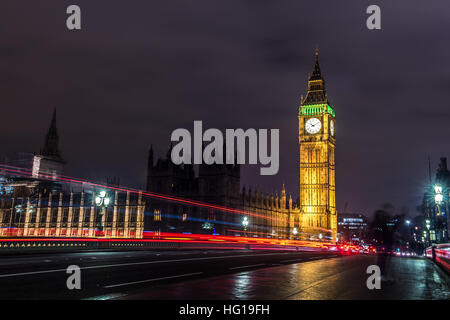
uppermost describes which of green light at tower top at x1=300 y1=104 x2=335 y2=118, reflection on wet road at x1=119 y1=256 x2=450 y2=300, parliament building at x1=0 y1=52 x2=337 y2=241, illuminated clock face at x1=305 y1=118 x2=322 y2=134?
green light at tower top at x1=300 y1=104 x2=335 y2=118

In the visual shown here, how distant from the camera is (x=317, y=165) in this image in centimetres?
12231

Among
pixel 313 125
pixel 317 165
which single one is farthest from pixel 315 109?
pixel 317 165

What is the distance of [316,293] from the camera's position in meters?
11.1

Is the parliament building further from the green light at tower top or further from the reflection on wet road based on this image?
the reflection on wet road

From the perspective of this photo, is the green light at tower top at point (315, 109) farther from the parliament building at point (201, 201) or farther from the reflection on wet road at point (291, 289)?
the reflection on wet road at point (291, 289)

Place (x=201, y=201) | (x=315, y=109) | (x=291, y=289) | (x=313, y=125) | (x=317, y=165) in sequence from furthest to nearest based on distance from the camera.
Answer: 1. (x=315, y=109)
2. (x=313, y=125)
3. (x=317, y=165)
4. (x=201, y=201)
5. (x=291, y=289)

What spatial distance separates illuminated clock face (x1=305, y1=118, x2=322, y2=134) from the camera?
124500mm

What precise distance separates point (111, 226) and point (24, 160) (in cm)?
7016

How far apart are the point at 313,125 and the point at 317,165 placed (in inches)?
478

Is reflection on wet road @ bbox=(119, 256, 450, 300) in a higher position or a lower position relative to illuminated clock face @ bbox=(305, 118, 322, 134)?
lower

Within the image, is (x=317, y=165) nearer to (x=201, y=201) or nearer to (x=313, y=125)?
(x=313, y=125)

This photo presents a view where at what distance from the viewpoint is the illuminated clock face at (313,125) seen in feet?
408

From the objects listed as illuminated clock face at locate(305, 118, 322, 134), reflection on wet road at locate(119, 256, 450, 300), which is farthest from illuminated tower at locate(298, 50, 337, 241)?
reflection on wet road at locate(119, 256, 450, 300)

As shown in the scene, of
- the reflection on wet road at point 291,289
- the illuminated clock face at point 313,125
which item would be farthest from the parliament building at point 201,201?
the reflection on wet road at point 291,289
